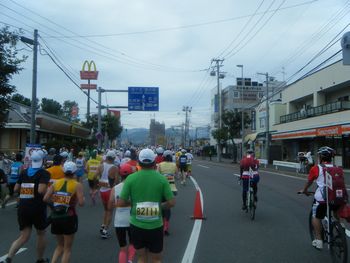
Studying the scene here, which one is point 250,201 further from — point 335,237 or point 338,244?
point 338,244

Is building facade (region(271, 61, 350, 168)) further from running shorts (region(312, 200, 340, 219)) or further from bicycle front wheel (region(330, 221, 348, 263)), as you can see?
bicycle front wheel (region(330, 221, 348, 263))

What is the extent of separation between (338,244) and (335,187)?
92 cm

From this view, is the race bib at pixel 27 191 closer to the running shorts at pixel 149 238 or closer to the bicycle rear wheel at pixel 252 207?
the running shorts at pixel 149 238

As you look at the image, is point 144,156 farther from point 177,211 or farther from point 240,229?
point 177,211

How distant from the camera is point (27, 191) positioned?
724cm

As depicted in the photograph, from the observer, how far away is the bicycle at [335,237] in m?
7.02

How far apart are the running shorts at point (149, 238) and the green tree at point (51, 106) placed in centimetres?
9431

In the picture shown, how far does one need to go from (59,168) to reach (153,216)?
482 cm

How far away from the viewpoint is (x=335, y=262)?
7.22m

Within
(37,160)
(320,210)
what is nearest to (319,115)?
(320,210)

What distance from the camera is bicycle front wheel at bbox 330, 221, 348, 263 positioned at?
22.9 feet

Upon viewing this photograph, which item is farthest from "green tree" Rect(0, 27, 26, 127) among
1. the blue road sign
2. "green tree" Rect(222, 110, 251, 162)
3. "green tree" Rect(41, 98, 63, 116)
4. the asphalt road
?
"green tree" Rect(41, 98, 63, 116)

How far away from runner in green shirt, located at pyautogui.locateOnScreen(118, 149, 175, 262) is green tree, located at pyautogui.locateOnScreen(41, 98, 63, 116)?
309 feet

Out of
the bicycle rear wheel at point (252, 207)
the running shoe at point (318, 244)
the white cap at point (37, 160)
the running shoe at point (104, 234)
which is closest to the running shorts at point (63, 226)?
the white cap at point (37, 160)
